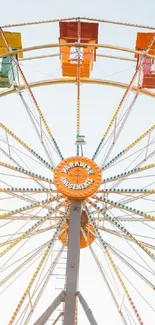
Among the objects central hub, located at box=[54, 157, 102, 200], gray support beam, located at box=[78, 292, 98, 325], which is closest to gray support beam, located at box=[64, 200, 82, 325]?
gray support beam, located at box=[78, 292, 98, 325]

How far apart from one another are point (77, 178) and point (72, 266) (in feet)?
7.91

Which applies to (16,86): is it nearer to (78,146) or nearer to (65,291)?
(78,146)

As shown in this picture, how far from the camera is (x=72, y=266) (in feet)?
27.6

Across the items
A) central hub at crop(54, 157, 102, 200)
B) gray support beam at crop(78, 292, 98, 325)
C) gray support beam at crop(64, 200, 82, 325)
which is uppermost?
central hub at crop(54, 157, 102, 200)

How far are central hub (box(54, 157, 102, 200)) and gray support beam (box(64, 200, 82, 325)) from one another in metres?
0.41

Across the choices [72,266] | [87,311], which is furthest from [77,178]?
[87,311]

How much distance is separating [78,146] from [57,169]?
1432mm

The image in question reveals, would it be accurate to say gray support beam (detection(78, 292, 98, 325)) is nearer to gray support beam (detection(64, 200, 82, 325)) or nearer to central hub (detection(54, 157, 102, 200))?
gray support beam (detection(64, 200, 82, 325))

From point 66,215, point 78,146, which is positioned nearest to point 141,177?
point 78,146

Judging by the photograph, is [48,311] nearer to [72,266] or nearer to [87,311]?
[87,311]

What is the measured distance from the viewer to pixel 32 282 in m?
9.80

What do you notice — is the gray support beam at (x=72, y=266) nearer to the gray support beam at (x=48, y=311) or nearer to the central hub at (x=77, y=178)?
the gray support beam at (x=48, y=311)

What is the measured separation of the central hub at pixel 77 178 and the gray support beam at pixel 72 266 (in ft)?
1.35

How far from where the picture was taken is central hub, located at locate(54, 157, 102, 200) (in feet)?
31.7
